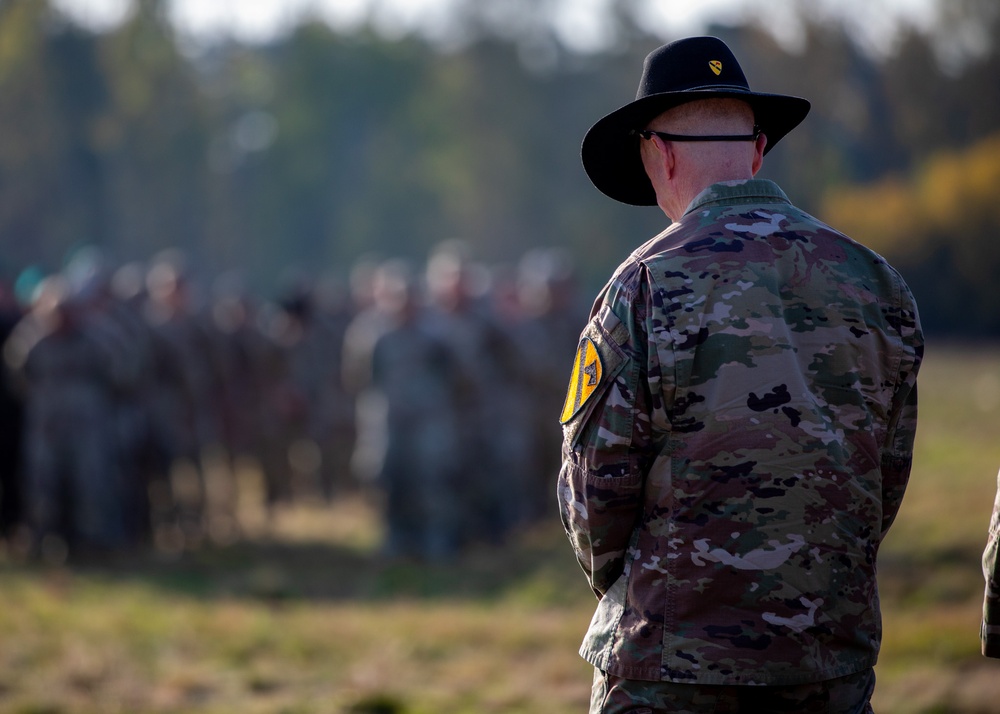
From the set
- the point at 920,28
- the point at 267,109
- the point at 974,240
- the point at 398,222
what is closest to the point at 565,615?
the point at 974,240

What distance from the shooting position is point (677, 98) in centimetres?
316

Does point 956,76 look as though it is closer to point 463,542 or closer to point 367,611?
point 463,542

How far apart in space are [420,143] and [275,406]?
39706 millimetres

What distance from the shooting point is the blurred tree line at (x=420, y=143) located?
14.7 meters

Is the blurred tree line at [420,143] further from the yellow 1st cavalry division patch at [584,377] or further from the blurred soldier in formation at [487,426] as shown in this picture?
the yellow 1st cavalry division patch at [584,377]

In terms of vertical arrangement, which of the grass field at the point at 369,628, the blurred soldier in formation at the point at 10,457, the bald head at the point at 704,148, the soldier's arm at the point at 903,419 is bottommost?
the grass field at the point at 369,628

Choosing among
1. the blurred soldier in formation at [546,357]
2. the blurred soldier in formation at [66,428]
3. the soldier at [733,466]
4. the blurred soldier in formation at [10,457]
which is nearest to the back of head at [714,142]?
the soldier at [733,466]

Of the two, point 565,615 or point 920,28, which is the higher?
point 920,28

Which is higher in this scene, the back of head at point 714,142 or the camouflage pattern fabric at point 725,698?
the back of head at point 714,142

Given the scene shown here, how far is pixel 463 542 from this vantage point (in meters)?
12.0

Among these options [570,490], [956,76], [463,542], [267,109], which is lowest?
[463,542]

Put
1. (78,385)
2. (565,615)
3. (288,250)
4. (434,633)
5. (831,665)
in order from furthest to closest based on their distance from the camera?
(288,250) < (78,385) < (565,615) < (434,633) < (831,665)

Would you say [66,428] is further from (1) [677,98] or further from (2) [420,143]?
(2) [420,143]

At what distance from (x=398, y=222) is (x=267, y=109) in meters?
7.77
